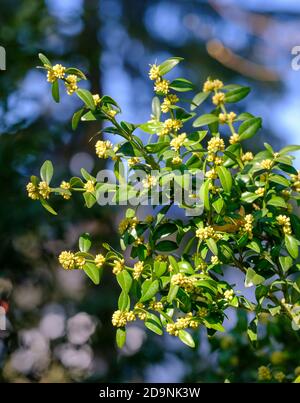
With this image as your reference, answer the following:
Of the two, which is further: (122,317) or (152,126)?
(152,126)

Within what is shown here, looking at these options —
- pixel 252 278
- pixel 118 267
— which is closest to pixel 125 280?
pixel 118 267

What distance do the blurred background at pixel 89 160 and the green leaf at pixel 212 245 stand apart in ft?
1.72

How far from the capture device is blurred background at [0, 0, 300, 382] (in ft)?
7.72

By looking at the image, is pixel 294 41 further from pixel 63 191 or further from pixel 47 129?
pixel 63 191

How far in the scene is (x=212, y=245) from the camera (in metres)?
1.12

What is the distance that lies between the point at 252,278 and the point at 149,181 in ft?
0.85

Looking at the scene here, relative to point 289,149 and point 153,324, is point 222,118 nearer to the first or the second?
point 289,149

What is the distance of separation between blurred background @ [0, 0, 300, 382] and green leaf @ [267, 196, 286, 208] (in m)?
0.50

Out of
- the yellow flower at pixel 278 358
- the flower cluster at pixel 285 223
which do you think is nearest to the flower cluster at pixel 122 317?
the flower cluster at pixel 285 223

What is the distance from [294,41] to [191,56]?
4.50ft

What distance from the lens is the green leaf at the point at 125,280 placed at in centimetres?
113

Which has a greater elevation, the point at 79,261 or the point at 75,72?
the point at 75,72
